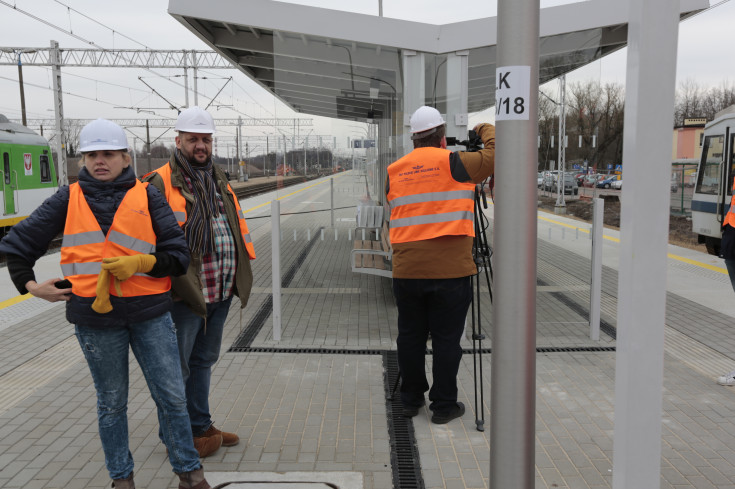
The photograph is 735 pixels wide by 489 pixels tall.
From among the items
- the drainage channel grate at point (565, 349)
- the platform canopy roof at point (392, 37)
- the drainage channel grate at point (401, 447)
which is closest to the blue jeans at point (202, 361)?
the drainage channel grate at point (401, 447)

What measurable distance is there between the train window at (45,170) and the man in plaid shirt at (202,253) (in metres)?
16.1

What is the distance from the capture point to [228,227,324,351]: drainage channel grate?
6.14 m

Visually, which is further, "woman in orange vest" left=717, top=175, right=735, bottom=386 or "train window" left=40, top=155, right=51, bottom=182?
"train window" left=40, top=155, right=51, bottom=182

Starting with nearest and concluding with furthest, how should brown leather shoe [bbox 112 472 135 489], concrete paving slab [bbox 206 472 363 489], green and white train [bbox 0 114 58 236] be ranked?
brown leather shoe [bbox 112 472 135 489] < concrete paving slab [bbox 206 472 363 489] < green and white train [bbox 0 114 58 236]

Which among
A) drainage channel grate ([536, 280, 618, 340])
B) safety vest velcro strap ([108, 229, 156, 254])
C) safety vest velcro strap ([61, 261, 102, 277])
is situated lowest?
drainage channel grate ([536, 280, 618, 340])

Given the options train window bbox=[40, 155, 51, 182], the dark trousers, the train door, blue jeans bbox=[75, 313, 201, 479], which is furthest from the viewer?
train window bbox=[40, 155, 51, 182]

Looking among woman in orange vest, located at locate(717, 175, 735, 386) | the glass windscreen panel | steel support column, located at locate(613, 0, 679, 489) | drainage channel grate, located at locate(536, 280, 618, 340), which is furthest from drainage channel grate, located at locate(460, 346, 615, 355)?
the glass windscreen panel

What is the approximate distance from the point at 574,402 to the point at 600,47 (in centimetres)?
370

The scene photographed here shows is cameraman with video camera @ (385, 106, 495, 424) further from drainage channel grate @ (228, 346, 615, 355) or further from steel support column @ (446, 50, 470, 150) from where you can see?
steel support column @ (446, 50, 470, 150)

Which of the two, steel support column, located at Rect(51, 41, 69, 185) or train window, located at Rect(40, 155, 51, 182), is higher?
steel support column, located at Rect(51, 41, 69, 185)

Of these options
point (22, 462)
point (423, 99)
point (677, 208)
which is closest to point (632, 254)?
point (22, 462)

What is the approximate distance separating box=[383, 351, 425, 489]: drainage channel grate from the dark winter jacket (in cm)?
161

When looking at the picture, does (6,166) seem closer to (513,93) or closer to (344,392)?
(344,392)

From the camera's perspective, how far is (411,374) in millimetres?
4359
